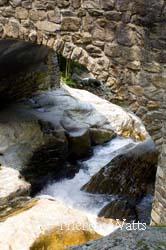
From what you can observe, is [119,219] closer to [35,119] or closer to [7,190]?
[7,190]

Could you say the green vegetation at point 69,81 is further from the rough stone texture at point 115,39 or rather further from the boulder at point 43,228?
the boulder at point 43,228

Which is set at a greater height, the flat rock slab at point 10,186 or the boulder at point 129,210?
the flat rock slab at point 10,186

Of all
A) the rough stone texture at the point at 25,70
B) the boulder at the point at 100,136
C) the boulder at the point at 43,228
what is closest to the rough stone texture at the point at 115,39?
the boulder at the point at 43,228

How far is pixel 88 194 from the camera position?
18.7 feet

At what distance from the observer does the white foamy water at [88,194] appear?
17.2ft

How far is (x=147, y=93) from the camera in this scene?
3693 mm

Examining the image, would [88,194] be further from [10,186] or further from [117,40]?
[117,40]

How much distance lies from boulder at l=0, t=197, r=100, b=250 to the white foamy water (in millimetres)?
663

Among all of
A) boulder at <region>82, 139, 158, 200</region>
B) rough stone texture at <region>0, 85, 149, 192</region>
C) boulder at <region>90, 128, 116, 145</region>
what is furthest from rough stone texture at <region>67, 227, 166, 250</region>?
boulder at <region>90, 128, 116, 145</region>

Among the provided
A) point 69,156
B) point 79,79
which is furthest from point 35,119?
point 79,79

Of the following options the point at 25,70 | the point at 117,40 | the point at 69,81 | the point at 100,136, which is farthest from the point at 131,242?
the point at 69,81

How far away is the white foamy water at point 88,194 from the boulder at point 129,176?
0.51ft

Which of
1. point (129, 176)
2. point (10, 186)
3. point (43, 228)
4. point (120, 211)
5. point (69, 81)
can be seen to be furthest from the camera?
point (69, 81)

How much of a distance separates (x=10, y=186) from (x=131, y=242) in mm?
3613
